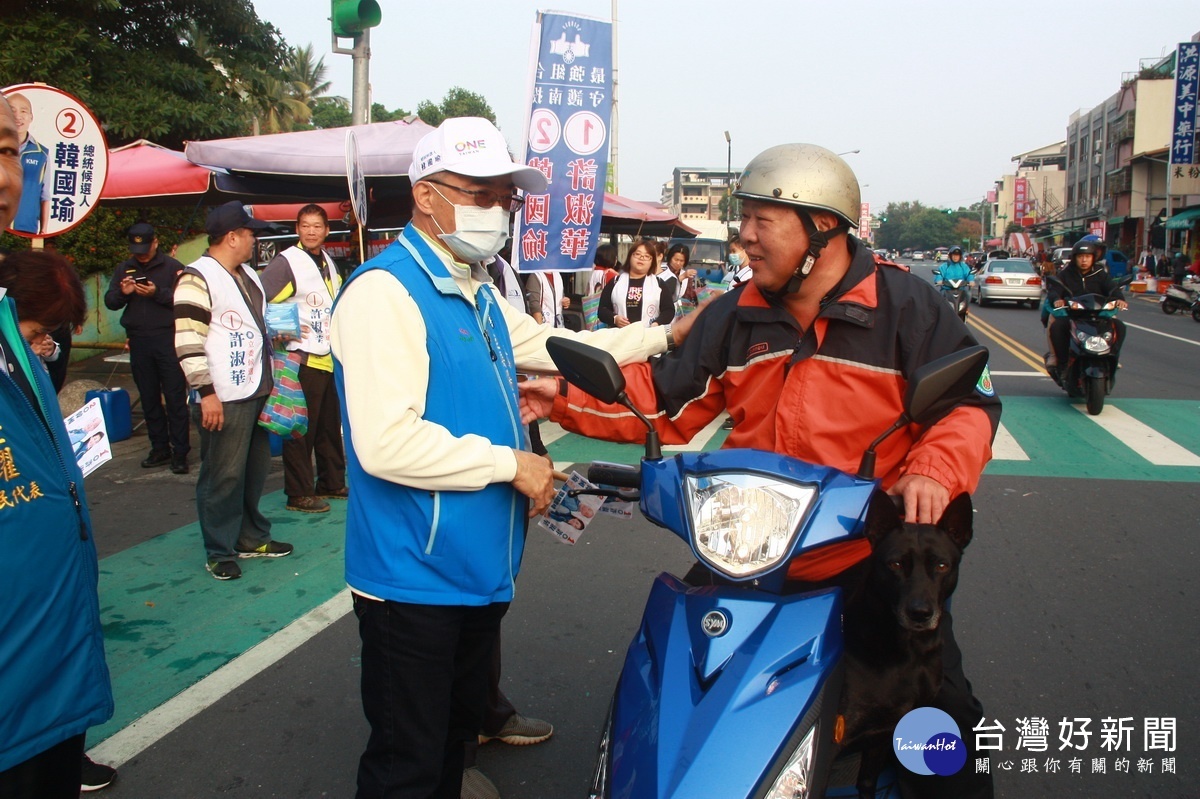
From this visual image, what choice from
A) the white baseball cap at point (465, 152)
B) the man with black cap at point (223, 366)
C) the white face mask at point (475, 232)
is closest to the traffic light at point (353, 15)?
the man with black cap at point (223, 366)

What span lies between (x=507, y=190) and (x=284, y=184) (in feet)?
25.9

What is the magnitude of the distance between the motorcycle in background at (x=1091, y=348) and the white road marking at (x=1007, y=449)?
1.43 m

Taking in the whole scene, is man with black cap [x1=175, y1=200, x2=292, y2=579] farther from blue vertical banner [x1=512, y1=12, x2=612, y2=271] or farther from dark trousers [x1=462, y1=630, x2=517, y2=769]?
blue vertical banner [x1=512, y1=12, x2=612, y2=271]

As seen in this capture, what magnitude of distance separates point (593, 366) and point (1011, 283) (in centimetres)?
2732

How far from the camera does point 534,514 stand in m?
2.47

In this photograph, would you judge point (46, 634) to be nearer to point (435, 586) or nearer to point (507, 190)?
point (435, 586)

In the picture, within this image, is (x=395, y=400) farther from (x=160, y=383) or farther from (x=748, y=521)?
(x=160, y=383)

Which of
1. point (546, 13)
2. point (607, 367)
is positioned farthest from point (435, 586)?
point (546, 13)

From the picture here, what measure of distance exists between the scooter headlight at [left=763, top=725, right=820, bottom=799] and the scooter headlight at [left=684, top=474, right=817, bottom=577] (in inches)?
12.7

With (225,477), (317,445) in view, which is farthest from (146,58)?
(225,477)

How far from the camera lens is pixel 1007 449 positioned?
26.2 ft

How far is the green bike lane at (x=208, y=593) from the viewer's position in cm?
387

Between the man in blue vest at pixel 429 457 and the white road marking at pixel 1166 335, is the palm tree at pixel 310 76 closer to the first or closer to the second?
the white road marking at pixel 1166 335

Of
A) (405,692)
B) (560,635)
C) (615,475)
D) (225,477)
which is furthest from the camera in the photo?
(225,477)
